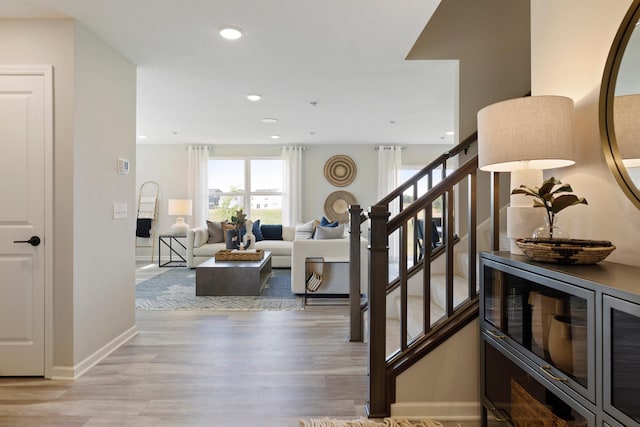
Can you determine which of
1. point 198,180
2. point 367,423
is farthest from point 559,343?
point 198,180

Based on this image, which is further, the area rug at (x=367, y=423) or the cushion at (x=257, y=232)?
the cushion at (x=257, y=232)

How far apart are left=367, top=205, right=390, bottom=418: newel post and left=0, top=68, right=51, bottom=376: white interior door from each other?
214 centimetres

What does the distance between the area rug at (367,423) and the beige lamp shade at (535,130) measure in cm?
134

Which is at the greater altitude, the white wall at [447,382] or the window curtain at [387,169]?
the window curtain at [387,169]

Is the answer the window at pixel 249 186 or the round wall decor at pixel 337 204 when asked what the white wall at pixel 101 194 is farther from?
the round wall decor at pixel 337 204

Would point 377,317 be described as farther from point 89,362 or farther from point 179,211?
point 179,211

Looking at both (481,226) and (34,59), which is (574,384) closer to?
(481,226)

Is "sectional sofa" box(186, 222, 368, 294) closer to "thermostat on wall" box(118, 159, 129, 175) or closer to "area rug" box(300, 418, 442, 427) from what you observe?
"thermostat on wall" box(118, 159, 129, 175)

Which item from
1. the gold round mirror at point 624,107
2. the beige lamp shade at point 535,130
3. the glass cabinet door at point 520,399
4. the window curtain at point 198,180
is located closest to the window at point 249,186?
the window curtain at point 198,180

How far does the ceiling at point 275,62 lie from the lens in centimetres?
217

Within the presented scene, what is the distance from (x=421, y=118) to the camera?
5090 mm

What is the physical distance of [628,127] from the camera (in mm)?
1178

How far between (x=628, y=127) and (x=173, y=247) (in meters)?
7.24

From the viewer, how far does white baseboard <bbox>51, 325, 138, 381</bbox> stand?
88.2 inches
